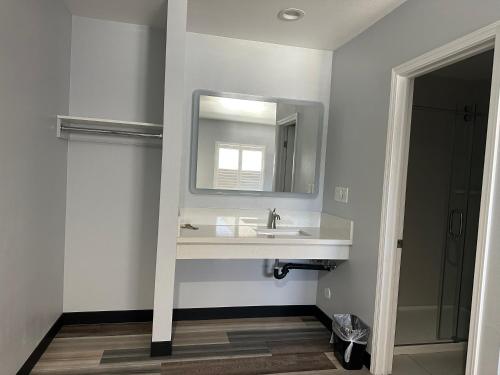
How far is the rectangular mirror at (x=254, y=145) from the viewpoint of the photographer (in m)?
2.85

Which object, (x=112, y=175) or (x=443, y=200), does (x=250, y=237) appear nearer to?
(x=112, y=175)

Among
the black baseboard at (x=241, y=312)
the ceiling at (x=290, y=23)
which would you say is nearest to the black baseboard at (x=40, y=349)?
the black baseboard at (x=241, y=312)

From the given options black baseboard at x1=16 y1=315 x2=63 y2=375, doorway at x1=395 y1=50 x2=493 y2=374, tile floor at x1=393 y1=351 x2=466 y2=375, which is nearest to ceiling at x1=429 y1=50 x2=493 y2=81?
doorway at x1=395 y1=50 x2=493 y2=374

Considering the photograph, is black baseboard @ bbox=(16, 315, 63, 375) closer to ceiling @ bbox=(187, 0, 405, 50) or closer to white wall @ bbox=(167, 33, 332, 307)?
white wall @ bbox=(167, 33, 332, 307)

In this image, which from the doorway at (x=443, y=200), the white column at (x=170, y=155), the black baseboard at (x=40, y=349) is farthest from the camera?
the doorway at (x=443, y=200)

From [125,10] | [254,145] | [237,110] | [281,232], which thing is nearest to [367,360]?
[281,232]

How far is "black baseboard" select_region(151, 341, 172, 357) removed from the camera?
2350 millimetres

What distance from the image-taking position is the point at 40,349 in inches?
90.4

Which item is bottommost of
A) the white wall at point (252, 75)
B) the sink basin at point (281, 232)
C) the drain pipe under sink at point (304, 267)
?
the drain pipe under sink at point (304, 267)

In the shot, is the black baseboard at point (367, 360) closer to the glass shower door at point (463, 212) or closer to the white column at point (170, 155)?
the glass shower door at point (463, 212)

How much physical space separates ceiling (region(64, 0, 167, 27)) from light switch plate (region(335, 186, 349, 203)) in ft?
6.10

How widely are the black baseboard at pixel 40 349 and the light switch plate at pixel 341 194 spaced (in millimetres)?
2364

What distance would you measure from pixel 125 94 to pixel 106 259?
132 centimetres

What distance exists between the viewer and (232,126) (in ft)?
Answer: 9.46
